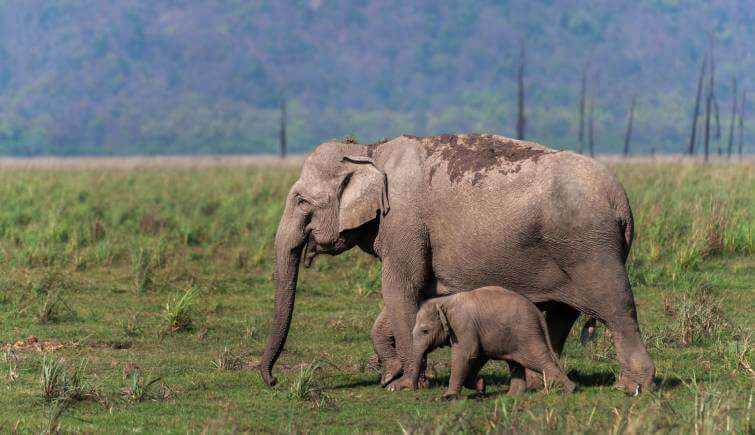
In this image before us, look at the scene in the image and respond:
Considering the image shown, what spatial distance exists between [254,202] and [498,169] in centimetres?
1684

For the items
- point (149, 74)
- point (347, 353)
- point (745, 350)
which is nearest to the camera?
point (745, 350)

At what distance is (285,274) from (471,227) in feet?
5.20

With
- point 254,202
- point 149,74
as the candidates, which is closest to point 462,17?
point 149,74

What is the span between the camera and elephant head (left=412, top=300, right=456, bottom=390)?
942 centimetres

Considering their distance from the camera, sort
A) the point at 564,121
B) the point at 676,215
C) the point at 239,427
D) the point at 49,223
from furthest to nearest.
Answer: the point at 564,121
the point at 49,223
the point at 676,215
the point at 239,427

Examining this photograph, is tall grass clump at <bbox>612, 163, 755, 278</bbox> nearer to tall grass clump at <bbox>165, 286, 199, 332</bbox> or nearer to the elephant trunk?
tall grass clump at <bbox>165, 286, 199, 332</bbox>

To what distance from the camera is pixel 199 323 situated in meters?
13.3

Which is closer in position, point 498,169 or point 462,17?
point 498,169

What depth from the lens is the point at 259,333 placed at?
42.8 feet

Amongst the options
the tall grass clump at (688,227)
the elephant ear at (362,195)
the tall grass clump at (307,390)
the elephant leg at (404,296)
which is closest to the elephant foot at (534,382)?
the elephant leg at (404,296)

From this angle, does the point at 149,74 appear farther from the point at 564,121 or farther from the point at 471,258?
the point at 471,258

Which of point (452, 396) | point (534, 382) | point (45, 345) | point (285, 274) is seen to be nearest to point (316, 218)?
point (285, 274)

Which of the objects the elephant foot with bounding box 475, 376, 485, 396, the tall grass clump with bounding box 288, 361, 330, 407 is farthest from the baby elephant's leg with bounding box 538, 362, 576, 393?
the tall grass clump with bounding box 288, 361, 330, 407

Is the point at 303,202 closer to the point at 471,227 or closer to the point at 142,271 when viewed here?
the point at 471,227
